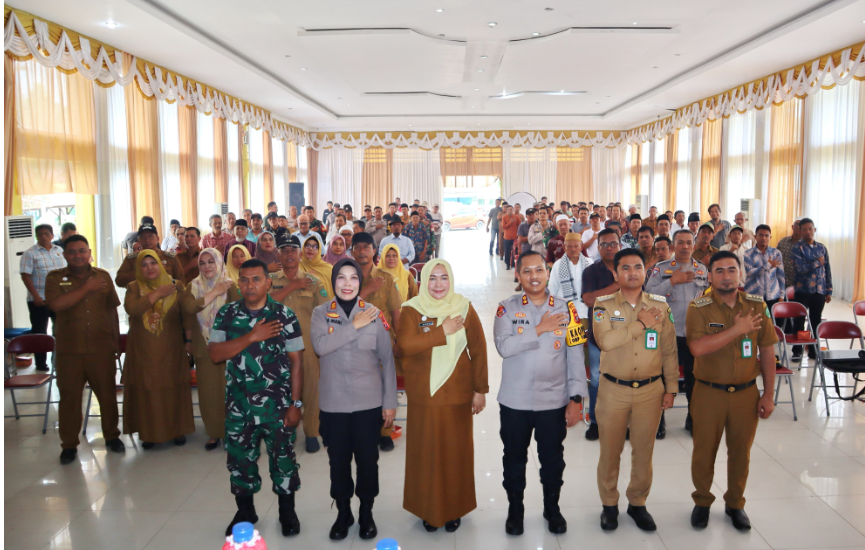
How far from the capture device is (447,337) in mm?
3154

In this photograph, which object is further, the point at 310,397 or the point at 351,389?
the point at 310,397

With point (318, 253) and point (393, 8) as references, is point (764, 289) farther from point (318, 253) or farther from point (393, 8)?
point (393, 8)

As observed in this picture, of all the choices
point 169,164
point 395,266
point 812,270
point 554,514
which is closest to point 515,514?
point 554,514

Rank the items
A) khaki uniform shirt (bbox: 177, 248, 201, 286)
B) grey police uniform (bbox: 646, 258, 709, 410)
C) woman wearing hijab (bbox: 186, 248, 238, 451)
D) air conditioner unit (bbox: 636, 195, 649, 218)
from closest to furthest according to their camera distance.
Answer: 1. woman wearing hijab (bbox: 186, 248, 238, 451)
2. grey police uniform (bbox: 646, 258, 709, 410)
3. khaki uniform shirt (bbox: 177, 248, 201, 286)
4. air conditioner unit (bbox: 636, 195, 649, 218)

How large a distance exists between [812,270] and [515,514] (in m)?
4.96

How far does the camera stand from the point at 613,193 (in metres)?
21.9

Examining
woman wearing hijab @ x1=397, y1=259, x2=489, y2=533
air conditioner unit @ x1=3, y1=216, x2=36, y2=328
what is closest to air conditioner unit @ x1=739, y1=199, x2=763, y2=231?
woman wearing hijab @ x1=397, y1=259, x2=489, y2=533

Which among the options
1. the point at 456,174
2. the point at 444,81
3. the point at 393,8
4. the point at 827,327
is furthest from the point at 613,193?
the point at 827,327

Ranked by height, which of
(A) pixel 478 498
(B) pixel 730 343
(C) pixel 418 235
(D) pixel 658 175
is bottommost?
(A) pixel 478 498

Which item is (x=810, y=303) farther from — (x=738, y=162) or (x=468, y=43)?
(x=738, y=162)

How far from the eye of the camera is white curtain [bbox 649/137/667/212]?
17.7 m

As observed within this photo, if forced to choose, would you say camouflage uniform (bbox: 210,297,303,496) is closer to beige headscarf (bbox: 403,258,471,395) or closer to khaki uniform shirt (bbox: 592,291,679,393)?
beige headscarf (bbox: 403,258,471,395)

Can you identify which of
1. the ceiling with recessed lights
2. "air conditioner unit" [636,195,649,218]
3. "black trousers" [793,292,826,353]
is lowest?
"black trousers" [793,292,826,353]

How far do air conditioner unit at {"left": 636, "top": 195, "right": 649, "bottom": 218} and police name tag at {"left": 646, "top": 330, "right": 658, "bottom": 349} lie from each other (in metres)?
15.5
